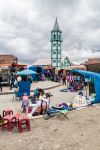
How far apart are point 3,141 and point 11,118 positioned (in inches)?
50.9

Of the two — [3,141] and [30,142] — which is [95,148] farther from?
[3,141]

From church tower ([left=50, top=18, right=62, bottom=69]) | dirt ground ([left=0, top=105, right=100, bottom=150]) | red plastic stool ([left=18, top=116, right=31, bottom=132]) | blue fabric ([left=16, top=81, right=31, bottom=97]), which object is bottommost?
dirt ground ([left=0, top=105, right=100, bottom=150])

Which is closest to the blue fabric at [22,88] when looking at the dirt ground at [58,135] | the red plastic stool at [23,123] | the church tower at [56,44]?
the dirt ground at [58,135]

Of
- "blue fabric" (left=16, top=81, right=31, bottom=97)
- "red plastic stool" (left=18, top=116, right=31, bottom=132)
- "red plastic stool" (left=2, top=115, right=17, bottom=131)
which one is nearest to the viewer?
"red plastic stool" (left=18, top=116, right=31, bottom=132)

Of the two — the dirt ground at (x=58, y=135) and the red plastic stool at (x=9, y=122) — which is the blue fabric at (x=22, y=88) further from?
the red plastic stool at (x=9, y=122)

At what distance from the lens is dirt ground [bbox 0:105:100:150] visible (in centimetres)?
668

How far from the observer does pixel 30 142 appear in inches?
276

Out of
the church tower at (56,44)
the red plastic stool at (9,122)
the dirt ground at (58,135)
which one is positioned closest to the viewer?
the dirt ground at (58,135)

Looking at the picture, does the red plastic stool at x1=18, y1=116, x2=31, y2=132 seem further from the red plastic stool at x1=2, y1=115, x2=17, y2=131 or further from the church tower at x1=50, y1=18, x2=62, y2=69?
the church tower at x1=50, y1=18, x2=62, y2=69

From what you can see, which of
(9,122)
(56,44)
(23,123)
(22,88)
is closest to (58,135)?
(23,123)

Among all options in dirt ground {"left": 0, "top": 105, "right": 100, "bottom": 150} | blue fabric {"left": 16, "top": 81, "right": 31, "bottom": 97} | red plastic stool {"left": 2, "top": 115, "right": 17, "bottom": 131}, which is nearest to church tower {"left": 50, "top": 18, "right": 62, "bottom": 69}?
blue fabric {"left": 16, "top": 81, "right": 31, "bottom": 97}

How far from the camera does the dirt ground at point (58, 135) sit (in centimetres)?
668

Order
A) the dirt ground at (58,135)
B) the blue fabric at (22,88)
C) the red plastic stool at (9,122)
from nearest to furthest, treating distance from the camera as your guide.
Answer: the dirt ground at (58,135) → the red plastic stool at (9,122) → the blue fabric at (22,88)

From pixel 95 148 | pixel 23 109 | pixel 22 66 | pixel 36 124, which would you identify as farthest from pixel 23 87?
pixel 22 66
